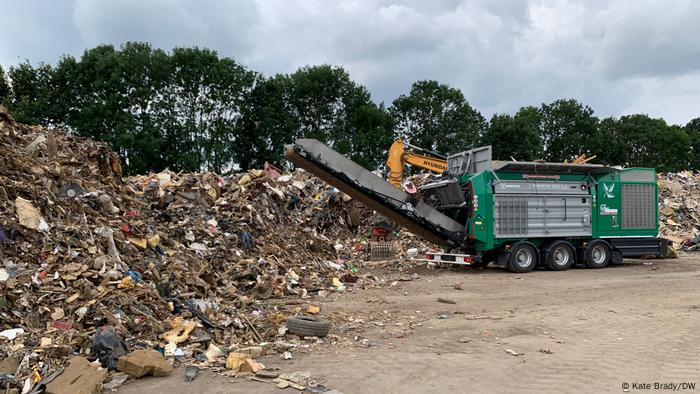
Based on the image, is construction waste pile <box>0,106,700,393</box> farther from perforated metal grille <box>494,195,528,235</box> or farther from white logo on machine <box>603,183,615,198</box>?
white logo on machine <box>603,183,615,198</box>

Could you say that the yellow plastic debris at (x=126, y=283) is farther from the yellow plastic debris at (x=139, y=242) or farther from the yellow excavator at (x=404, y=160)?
the yellow excavator at (x=404, y=160)

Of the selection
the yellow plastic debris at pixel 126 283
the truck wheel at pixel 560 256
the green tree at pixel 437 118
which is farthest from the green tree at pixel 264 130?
the yellow plastic debris at pixel 126 283

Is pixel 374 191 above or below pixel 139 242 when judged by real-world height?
above

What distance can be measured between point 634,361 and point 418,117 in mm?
30744

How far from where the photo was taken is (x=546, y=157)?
40.2m

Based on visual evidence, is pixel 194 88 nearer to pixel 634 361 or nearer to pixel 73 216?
pixel 73 216

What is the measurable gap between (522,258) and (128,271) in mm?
9258

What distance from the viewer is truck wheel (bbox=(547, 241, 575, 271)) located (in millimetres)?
13117

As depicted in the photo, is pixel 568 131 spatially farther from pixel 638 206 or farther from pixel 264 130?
pixel 638 206

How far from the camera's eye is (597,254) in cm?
1373

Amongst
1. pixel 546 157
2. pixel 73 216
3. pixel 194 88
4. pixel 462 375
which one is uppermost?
pixel 194 88

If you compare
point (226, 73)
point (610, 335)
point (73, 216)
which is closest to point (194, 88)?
point (226, 73)

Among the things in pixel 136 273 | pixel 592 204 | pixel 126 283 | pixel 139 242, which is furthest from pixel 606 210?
pixel 126 283

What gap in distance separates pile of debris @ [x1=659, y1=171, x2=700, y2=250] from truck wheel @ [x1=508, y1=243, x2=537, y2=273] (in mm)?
8339
